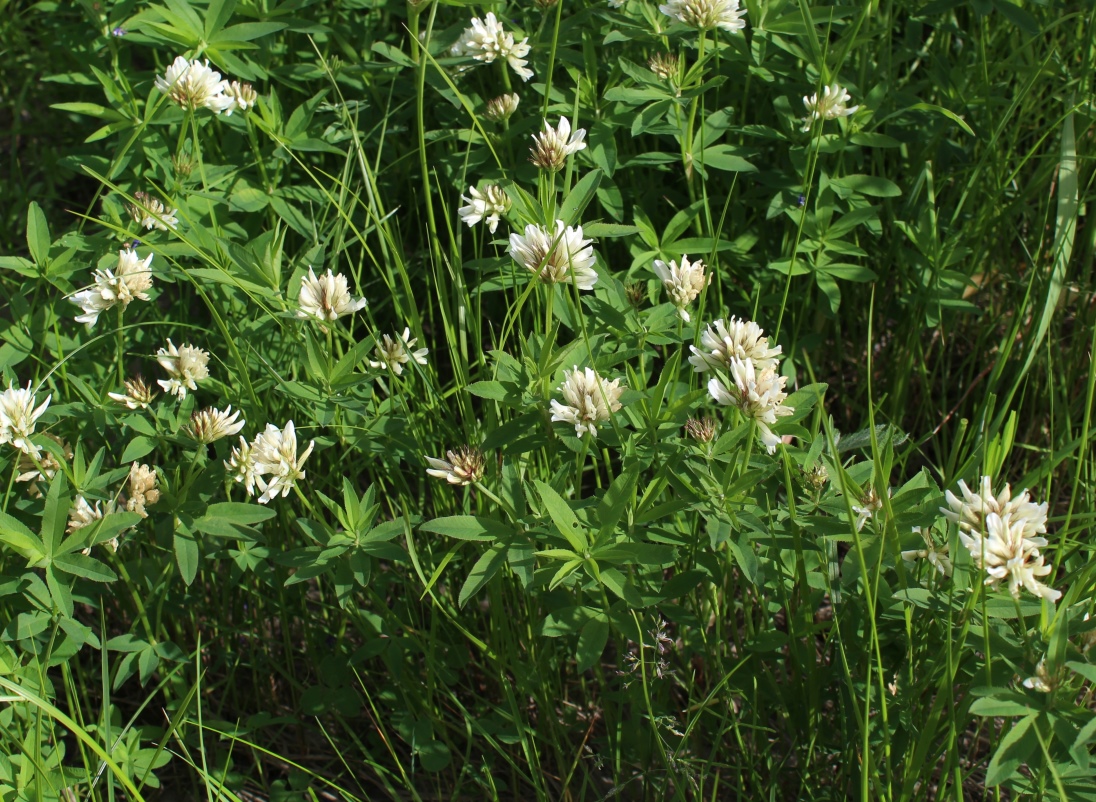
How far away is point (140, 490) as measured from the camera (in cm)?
186

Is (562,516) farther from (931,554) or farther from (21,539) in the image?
(21,539)

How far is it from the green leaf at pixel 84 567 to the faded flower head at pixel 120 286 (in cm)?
49

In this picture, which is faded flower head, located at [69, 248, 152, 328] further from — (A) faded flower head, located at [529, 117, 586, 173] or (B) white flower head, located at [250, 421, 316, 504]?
(A) faded flower head, located at [529, 117, 586, 173]

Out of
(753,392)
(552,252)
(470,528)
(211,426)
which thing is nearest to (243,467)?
(211,426)

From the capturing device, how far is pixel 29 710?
1.96 metres

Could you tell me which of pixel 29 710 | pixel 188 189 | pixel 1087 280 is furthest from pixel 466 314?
pixel 1087 280

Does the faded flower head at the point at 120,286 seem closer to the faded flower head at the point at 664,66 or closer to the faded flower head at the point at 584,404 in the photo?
the faded flower head at the point at 584,404

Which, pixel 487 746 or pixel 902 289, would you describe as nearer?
pixel 487 746

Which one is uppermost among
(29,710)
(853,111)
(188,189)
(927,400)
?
(853,111)

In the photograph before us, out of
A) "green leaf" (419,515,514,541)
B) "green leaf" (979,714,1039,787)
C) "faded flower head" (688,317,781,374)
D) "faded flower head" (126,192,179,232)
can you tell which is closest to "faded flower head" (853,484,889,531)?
"faded flower head" (688,317,781,374)

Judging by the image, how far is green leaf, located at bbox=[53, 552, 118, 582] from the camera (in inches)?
72.1

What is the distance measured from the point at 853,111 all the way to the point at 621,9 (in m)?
0.63

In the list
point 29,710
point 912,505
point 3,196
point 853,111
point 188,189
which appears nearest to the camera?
point 912,505

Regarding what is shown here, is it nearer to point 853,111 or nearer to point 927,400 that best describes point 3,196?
point 853,111
